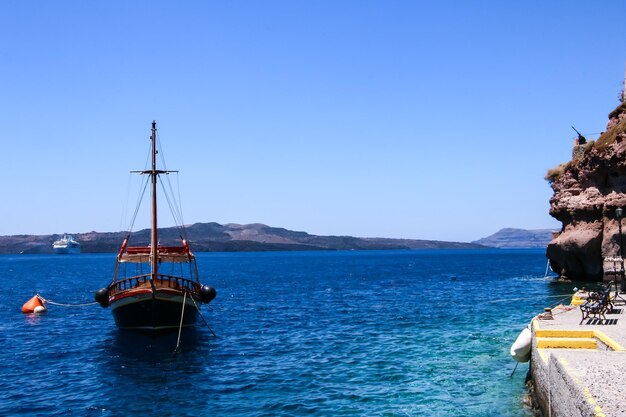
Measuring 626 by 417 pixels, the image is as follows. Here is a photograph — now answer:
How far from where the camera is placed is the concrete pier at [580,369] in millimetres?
8805

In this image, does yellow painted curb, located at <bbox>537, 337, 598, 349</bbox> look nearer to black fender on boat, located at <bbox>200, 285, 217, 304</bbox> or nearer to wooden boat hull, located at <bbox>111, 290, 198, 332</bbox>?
wooden boat hull, located at <bbox>111, 290, 198, 332</bbox>

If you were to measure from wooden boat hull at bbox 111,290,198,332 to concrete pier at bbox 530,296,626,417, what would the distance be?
62.5 ft

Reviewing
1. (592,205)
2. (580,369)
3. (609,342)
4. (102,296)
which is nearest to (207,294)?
(102,296)

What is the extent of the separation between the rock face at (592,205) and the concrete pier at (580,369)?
1269 inches

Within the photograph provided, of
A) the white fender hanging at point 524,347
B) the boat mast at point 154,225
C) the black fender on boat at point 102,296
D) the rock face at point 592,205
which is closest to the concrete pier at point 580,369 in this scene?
the white fender hanging at point 524,347

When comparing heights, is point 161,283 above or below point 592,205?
below

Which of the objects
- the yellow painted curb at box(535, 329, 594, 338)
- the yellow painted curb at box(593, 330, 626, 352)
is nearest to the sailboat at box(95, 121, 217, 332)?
the yellow painted curb at box(535, 329, 594, 338)

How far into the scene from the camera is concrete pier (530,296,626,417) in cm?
880

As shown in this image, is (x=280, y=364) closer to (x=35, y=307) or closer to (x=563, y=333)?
(x=563, y=333)

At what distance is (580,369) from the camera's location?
1025cm

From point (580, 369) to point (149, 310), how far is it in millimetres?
24034

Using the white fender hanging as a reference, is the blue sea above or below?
below

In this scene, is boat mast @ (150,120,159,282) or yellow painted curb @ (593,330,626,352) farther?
boat mast @ (150,120,159,282)

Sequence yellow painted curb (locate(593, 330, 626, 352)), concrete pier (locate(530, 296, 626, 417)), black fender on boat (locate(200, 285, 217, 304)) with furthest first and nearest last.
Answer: black fender on boat (locate(200, 285, 217, 304)), yellow painted curb (locate(593, 330, 626, 352)), concrete pier (locate(530, 296, 626, 417))
